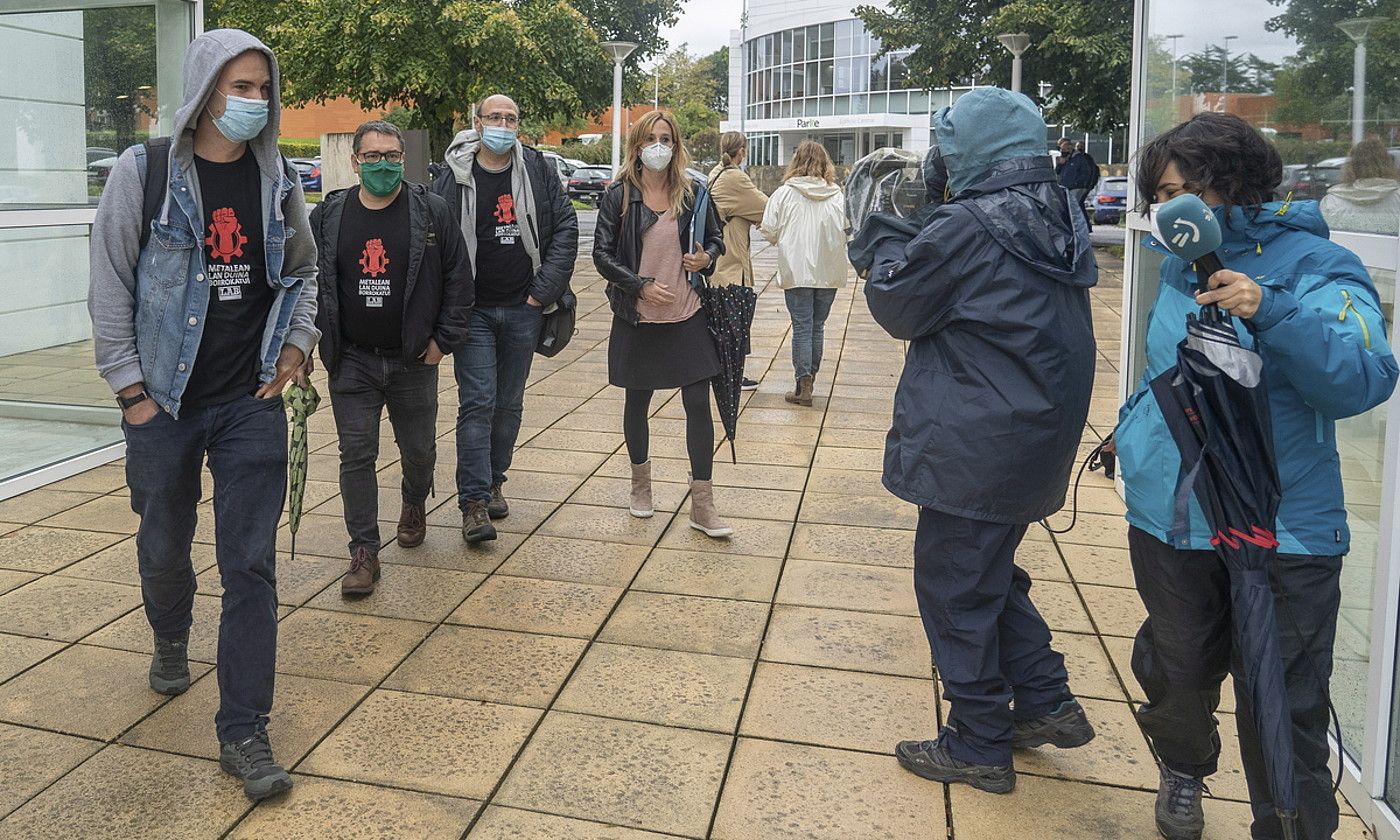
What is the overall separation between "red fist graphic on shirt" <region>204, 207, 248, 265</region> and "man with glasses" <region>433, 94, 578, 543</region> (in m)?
2.04

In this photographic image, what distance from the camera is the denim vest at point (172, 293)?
130 inches

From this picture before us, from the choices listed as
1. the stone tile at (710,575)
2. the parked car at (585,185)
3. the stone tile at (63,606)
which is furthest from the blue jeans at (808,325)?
the parked car at (585,185)

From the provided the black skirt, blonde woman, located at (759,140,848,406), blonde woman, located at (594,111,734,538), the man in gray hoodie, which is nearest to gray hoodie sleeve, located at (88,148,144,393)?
the man in gray hoodie

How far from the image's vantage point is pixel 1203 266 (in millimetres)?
2547

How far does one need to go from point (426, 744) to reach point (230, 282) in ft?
4.59

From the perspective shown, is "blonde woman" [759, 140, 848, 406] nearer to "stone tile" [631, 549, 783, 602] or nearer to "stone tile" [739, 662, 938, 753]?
"stone tile" [631, 549, 783, 602]

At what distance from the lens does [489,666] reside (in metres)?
4.13

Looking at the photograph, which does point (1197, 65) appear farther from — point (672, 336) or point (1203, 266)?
point (1203, 266)

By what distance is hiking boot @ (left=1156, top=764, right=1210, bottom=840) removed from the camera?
10.1 feet

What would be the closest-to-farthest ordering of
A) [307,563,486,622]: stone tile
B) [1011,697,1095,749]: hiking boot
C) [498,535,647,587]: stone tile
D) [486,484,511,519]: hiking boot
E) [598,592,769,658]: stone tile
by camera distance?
[1011,697,1095,749]: hiking boot → [598,592,769,658]: stone tile → [307,563,486,622]: stone tile → [498,535,647,587]: stone tile → [486,484,511,519]: hiking boot

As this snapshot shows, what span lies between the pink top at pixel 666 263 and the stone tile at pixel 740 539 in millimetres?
962

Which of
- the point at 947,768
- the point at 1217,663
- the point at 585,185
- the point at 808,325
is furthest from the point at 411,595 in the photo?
the point at 585,185

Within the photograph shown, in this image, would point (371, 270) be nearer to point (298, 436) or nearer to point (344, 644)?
point (298, 436)

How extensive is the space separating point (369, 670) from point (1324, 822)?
2.78 meters
